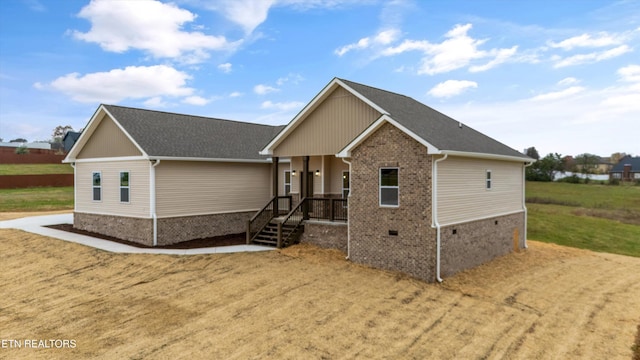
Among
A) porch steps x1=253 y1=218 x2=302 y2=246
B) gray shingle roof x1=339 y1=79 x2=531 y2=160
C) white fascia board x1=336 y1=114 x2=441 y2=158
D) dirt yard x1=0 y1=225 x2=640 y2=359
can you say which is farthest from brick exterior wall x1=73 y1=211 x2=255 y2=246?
gray shingle roof x1=339 y1=79 x2=531 y2=160

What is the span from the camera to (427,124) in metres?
15.3

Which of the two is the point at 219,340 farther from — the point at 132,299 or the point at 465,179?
the point at 465,179

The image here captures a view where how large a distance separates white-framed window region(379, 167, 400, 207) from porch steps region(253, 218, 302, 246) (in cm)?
489

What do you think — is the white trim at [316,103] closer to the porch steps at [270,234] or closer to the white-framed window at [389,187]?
the white-framed window at [389,187]

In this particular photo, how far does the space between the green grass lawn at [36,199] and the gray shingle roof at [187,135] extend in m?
17.2

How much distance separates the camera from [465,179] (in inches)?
564

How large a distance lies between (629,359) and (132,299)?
11443 millimetres

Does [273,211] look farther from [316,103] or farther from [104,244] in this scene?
[104,244]

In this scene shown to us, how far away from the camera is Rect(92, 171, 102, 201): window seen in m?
19.1

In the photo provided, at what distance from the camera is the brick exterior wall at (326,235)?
611 inches

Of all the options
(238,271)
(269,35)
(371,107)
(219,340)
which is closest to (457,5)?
(371,107)

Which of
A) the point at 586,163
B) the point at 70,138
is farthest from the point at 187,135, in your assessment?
the point at 586,163

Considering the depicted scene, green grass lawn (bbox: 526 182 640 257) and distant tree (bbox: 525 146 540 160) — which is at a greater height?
distant tree (bbox: 525 146 540 160)

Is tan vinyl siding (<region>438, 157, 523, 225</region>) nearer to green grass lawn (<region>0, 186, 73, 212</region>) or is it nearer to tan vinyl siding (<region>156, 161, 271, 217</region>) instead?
tan vinyl siding (<region>156, 161, 271, 217</region>)
